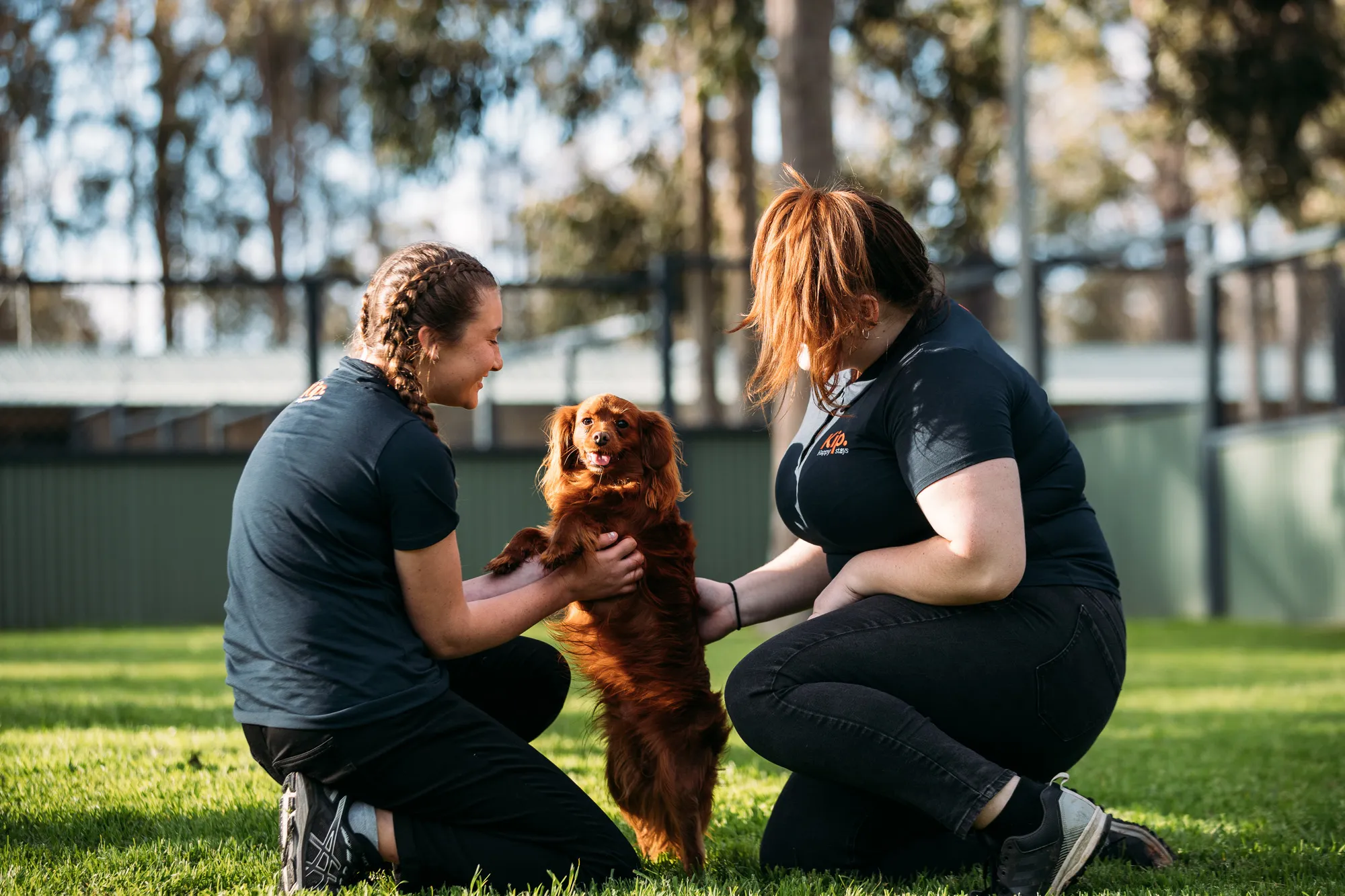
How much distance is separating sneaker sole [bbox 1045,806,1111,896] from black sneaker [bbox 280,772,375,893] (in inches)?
60.7

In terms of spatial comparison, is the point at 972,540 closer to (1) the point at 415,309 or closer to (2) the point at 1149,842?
(2) the point at 1149,842

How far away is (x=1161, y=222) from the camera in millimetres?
31562

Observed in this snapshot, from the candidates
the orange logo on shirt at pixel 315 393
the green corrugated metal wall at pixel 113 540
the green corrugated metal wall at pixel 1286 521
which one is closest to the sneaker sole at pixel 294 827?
the orange logo on shirt at pixel 315 393

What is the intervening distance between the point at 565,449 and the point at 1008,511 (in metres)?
1.27

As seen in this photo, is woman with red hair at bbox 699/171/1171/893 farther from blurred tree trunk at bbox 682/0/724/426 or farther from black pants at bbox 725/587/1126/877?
blurred tree trunk at bbox 682/0/724/426

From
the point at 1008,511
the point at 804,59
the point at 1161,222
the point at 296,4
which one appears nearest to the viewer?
the point at 1008,511

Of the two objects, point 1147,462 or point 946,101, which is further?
point 946,101

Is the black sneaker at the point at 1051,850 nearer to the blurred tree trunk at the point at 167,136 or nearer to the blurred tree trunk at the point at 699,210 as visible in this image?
the blurred tree trunk at the point at 699,210

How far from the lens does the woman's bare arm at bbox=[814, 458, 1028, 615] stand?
111 inches

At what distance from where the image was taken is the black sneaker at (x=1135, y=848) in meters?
3.34

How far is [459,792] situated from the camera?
296 cm

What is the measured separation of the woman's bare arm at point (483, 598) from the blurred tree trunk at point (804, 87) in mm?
7563

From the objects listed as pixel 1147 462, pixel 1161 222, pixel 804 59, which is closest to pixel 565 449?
pixel 804 59

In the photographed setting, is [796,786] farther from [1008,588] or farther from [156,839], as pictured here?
[156,839]
